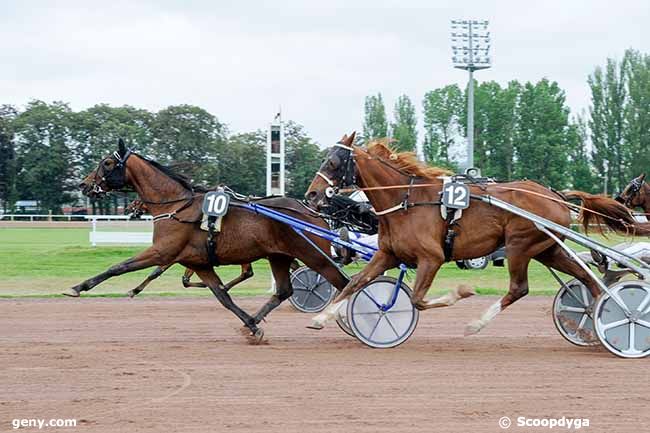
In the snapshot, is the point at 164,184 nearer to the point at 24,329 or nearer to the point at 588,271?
the point at 24,329

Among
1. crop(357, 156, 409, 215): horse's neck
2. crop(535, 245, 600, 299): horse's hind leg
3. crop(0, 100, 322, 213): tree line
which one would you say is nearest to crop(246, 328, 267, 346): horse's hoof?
crop(357, 156, 409, 215): horse's neck

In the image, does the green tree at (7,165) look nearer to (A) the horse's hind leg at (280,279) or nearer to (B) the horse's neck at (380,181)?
(A) the horse's hind leg at (280,279)

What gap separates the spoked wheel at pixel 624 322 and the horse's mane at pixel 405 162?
1.92m

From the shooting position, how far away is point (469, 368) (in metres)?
7.55

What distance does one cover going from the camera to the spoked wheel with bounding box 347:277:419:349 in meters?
8.52

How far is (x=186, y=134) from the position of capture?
46781mm

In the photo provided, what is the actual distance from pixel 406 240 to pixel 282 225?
1447 millimetres

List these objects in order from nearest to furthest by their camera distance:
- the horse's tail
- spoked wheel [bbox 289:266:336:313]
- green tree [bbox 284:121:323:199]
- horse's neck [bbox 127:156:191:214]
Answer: the horse's tail → horse's neck [bbox 127:156:191:214] → spoked wheel [bbox 289:266:336:313] → green tree [bbox 284:121:323:199]

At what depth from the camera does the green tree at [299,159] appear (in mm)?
37625

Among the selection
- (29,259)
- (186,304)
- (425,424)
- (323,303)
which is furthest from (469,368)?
(29,259)

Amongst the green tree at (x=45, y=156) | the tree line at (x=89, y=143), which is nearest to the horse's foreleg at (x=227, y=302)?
the tree line at (x=89, y=143)

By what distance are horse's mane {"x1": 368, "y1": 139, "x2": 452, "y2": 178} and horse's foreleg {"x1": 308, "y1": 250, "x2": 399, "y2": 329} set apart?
86 centimetres

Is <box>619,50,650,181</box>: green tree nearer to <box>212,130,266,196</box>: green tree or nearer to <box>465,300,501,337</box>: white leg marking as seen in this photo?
<box>212,130,266,196</box>: green tree

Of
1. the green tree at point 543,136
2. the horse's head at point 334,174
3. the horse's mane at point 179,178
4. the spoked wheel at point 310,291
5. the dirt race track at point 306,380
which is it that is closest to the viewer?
the dirt race track at point 306,380
